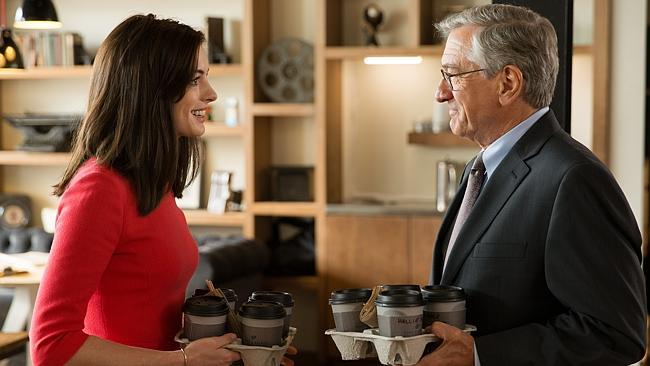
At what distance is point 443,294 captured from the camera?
1887mm

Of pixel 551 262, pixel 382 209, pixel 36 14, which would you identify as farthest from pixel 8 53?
pixel 551 262

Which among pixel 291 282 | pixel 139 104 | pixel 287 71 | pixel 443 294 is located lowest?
pixel 291 282

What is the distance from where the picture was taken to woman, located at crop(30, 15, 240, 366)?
6.00ft

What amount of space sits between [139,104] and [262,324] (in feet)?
1.62

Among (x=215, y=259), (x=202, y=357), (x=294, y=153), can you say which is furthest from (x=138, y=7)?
(x=202, y=357)

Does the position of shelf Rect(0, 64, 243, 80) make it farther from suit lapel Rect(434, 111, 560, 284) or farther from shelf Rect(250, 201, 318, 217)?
suit lapel Rect(434, 111, 560, 284)

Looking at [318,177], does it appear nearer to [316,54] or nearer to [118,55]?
[316,54]

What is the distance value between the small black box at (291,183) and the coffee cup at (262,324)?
4.39 metres

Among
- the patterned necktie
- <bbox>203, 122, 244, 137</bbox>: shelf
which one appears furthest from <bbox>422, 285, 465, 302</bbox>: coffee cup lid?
<bbox>203, 122, 244, 137</bbox>: shelf

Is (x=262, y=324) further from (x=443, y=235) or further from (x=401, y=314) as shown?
(x=443, y=235)

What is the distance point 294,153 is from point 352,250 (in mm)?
865

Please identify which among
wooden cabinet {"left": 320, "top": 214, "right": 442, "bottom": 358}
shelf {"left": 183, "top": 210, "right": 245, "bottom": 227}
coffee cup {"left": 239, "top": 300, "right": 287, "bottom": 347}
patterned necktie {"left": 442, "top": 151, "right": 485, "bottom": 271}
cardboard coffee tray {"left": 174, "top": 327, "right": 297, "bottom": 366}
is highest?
patterned necktie {"left": 442, "top": 151, "right": 485, "bottom": 271}

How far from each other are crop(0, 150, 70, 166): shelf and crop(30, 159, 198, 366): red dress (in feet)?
15.1

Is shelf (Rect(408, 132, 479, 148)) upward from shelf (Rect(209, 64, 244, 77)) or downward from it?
downward
